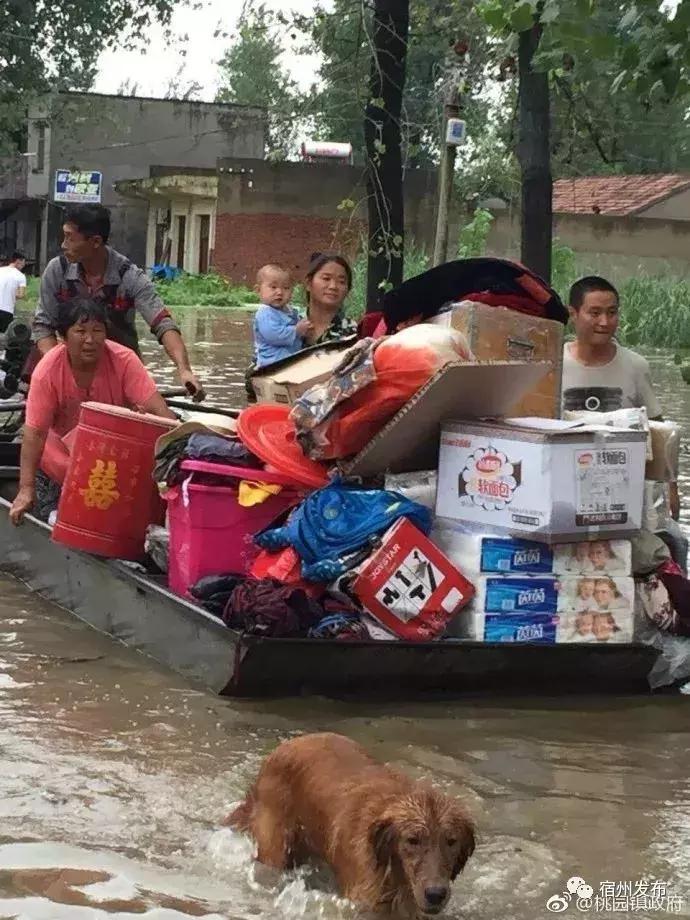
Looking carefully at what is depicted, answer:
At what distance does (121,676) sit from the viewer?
23.3 ft

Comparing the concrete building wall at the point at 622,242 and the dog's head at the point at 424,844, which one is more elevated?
the concrete building wall at the point at 622,242

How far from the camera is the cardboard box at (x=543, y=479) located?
650 cm

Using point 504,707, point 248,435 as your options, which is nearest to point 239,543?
point 248,435

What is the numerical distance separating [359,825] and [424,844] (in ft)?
0.83

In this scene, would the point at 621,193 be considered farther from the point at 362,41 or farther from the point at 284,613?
the point at 284,613

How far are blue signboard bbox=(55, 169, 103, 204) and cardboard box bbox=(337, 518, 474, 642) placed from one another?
4431cm

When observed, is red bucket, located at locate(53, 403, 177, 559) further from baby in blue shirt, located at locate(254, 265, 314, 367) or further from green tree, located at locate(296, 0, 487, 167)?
green tree, located at locate(296, 0, 487, 167)

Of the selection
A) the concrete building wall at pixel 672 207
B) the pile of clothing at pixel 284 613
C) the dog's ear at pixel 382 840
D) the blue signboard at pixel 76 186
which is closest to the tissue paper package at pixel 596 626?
the pile of clothing at pixel 284 613

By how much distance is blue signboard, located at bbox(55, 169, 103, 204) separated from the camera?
4954 cm

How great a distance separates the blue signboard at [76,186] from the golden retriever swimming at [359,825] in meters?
46.2

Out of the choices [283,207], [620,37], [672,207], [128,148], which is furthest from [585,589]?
[128,148]

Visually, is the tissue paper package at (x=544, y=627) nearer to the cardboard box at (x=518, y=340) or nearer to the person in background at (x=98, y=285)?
the cardboard box at (x=518, y=340)

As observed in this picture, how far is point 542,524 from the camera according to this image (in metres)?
6.49

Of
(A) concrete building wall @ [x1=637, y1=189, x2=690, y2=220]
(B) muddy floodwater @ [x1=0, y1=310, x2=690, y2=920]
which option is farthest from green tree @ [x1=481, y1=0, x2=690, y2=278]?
(A) concrete building wall @ [x1=637, y1=189, x2=690, y2=220]
